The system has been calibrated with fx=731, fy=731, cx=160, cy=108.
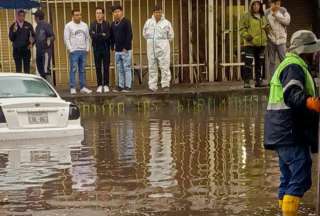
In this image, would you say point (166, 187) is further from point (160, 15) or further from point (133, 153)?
point (160, 15)

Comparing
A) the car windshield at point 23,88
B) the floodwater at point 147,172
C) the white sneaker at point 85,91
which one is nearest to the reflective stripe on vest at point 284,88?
the floodwater at point 147,172

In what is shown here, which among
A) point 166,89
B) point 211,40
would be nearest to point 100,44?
point 166,89

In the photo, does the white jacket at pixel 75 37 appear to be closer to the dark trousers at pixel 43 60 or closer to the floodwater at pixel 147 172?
the dark trousers at pixel 43 60

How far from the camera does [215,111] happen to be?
1611 cm

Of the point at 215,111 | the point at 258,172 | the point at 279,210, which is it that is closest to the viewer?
the point at 279,210

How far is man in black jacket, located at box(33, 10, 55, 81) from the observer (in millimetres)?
16875

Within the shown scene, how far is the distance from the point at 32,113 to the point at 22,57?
6.45m

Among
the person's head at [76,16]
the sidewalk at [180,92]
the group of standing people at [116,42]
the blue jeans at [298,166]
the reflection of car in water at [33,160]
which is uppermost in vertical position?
the person's head at [76,16]

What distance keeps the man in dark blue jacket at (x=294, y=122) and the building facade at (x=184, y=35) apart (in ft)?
38.3

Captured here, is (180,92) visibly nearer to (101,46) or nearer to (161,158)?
(101,46)

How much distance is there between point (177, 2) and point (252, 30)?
329 centimetres

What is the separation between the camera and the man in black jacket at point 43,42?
16875mm

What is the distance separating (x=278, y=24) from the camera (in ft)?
54.2

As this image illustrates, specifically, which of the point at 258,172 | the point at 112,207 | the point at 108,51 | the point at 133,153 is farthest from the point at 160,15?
the point at 112,207
